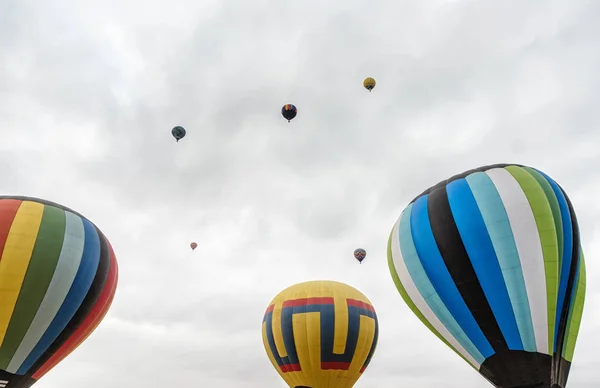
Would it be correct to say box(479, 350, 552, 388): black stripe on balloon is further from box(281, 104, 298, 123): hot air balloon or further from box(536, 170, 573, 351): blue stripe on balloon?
box(281, 104, 298, 123): hot air balloon

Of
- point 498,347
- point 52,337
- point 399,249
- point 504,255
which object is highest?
point 399,249

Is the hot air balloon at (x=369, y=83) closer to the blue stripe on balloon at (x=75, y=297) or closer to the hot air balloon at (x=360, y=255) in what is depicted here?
the hot air balloon at (x=360, y=255)

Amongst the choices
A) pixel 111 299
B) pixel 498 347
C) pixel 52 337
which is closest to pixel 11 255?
pixel 52 337

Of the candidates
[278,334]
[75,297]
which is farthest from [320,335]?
[75,297]

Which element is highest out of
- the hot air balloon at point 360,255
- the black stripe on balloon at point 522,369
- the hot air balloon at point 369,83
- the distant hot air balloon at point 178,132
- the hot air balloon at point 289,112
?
the hot air balloon at point 369,83

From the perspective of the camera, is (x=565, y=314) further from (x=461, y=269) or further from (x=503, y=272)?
(x=461, y=269)

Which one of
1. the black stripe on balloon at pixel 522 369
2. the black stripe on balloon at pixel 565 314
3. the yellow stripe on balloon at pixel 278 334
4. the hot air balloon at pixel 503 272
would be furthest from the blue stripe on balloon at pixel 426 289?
the yellow stripe on balloon at pixel 278 334

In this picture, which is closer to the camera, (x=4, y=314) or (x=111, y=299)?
(x=4, y=314)

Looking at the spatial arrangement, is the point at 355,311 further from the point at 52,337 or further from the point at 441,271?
the point at 52,337

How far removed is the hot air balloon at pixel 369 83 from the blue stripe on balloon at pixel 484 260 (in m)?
11.8

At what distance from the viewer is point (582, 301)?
44.2 feet

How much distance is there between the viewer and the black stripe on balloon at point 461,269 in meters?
12.6

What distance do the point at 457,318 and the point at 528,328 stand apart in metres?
1.84

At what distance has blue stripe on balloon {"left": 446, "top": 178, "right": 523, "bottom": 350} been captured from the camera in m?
12.3
